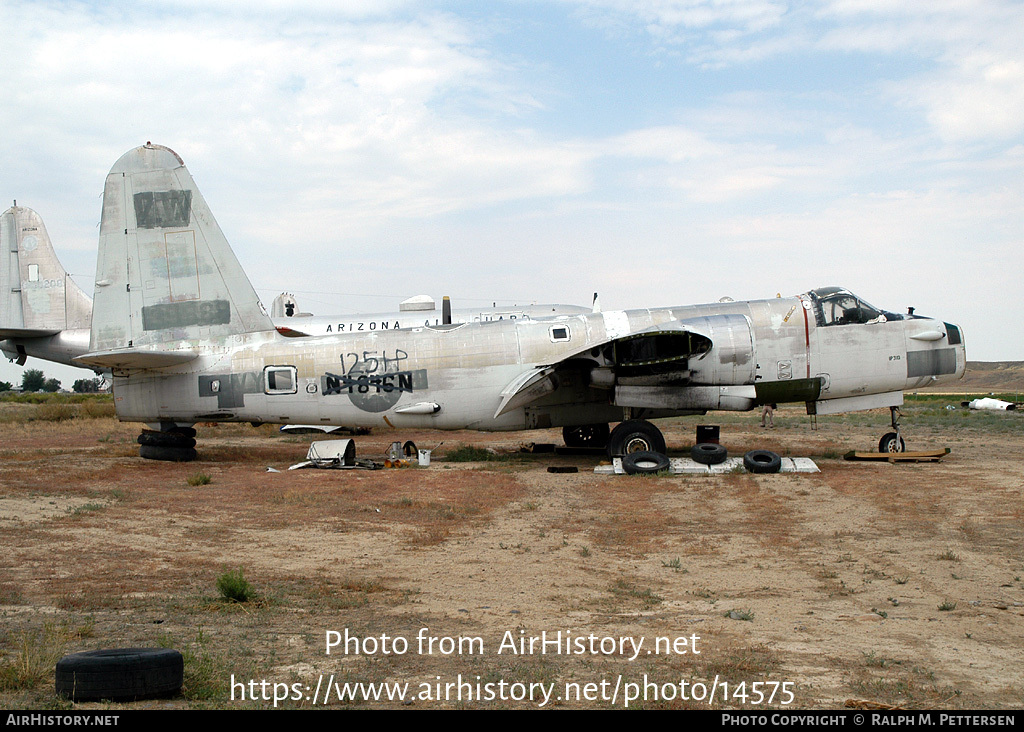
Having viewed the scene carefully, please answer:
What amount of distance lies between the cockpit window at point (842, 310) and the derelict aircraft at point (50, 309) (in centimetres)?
1025

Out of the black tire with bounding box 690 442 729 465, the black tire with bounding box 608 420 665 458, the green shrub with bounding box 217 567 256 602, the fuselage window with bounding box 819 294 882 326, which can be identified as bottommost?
the green shrub with bounding box 217 567 256 602

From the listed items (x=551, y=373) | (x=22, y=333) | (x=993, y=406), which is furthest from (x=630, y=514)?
(x=993, y=406)

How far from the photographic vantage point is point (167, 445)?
19.5 m

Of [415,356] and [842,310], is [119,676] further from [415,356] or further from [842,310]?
[842,310]

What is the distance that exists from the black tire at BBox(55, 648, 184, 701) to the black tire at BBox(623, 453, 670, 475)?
12.5 metres

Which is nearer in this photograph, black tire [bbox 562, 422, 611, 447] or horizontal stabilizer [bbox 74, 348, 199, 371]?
horizontal stabilizer [bbox 74, 348, 199, 371]

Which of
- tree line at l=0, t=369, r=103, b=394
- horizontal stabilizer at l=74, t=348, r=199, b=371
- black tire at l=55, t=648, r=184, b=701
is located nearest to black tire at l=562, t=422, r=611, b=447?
horizontal stabilizer at l=74, t=348, r=199, b=371

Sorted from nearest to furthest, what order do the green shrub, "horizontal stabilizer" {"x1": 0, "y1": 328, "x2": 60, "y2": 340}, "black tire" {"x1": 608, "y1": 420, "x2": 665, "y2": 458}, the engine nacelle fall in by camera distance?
the green shrub → the engine nacelle → "black tire" {"x1": 608, "y1": 420, "x2": 665, "y2": 458} → "horizontal stabilizer" {"x1": 0, "y1": 328, "x2": 60, "y2": 340}

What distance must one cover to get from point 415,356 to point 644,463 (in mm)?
6008

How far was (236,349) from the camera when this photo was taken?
1906 cm

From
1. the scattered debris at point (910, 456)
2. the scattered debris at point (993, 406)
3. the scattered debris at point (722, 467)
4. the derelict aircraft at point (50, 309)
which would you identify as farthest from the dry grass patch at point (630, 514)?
the scattered debris at point (993, 406)

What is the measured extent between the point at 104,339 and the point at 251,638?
50.3 ft

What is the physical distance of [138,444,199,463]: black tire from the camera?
1952 cm

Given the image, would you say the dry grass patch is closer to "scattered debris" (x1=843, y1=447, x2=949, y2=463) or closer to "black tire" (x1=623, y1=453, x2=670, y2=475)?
"black tire" (x1=623, y1=453, x2=670, y2=475)
